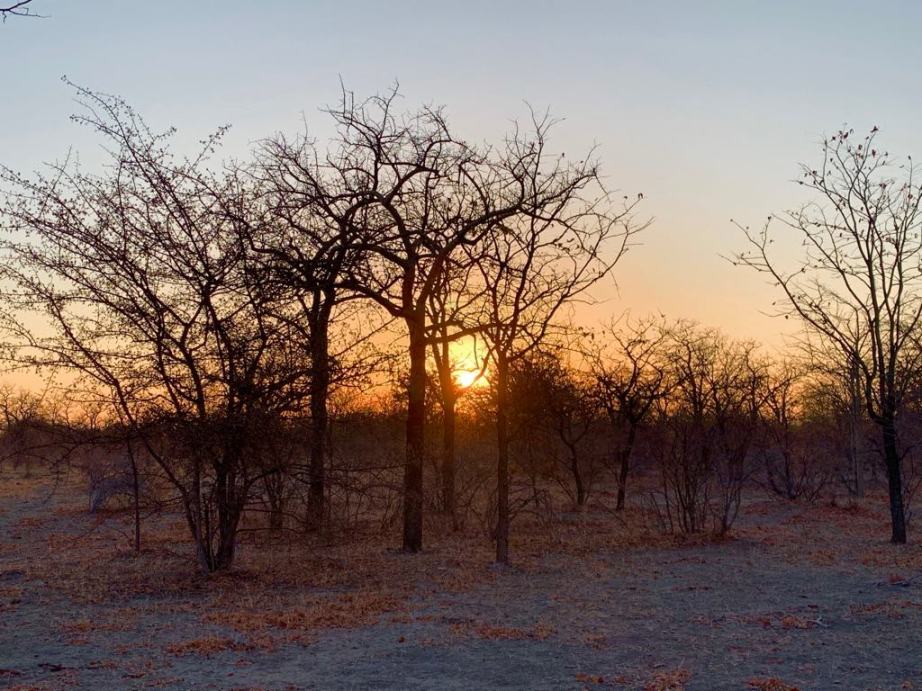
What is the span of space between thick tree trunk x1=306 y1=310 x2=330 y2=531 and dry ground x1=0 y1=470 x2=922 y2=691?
863 millimetres

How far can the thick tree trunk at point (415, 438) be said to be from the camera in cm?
1414

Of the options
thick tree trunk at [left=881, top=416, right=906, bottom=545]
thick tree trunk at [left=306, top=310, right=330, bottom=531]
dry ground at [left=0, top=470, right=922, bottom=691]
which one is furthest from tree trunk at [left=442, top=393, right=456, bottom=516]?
thick tree trunk at [left=881, top=416, right=906, bottom=545]

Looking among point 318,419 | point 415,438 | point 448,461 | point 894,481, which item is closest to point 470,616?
point 318,419

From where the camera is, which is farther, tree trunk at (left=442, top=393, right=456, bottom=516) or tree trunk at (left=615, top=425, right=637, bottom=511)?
tree trunk at (left=615, top=425, right=637, bottom=511)

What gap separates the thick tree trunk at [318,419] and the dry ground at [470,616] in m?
0.86

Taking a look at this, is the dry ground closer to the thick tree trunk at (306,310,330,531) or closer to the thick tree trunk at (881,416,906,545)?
the thick tree trunk at (881,416,906,545)

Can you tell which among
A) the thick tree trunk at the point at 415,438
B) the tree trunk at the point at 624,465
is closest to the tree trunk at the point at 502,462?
the thick tree trunk at the point at 415,438

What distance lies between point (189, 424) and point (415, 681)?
5.48 m

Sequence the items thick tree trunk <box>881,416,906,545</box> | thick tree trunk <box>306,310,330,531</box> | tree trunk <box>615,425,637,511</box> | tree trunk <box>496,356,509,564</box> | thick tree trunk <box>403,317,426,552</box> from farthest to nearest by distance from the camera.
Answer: tree trunk <box>615,425,637,511</box>
thick tree trunk <box>881,416,906,545</box>
thick tree trunk <box>403,317,426,552</box>
tree trunk <box>496,356,509,564</box>
thick tree trunk <box>306,310,330,531</box>

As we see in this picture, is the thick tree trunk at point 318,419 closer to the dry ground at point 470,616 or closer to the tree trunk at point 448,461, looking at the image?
the dry ground at point 470,616

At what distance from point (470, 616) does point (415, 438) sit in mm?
5279

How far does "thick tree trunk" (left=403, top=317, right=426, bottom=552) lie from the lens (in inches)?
557

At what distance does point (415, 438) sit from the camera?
14273 mm

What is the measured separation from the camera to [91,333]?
36.2ft
